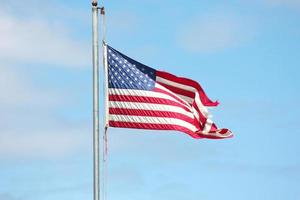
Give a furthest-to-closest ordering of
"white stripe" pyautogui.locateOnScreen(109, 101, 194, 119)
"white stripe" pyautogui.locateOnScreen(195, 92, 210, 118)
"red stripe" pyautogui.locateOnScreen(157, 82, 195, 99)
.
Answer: "white stripe" pyautogui.locateOnScreen(195, 92, 210, 118)
"red stripe" pyautogui.locateOnScreen(157, 82, 195, 99)
"white stripe" pyautogui.locateOnScreen(109, 101, 194, 119)

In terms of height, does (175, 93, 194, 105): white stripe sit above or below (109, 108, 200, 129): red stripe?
above

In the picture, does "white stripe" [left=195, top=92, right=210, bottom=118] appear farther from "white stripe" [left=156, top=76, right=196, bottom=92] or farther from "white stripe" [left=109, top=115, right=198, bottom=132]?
"white stripe" [left=109, top=115, right=198, bottom=132]

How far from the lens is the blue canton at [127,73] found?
108 feet

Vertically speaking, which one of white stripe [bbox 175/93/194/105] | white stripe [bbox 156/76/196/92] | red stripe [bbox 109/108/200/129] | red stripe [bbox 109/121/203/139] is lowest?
red stripe [bbox 109/121/203/139]

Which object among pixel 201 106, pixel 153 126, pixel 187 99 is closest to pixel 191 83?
pixel 187 99

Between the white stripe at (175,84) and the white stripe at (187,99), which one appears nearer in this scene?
the white stripe at (175,84)

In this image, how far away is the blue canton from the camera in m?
32.9

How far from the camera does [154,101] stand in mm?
33250

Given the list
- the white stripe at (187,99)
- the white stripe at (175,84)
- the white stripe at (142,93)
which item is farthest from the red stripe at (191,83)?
the white stripe at (142,93)

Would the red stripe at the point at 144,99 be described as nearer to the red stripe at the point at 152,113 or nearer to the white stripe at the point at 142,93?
the white stripe at the point at 142,93

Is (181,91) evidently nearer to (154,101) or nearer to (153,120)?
(154,101)

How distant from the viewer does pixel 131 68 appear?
1315 inches

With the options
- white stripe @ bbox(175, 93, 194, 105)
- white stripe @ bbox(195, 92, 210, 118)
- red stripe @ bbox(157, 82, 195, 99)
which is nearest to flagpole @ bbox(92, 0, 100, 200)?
red stripe @ bbox(157, 82, 195, 99)

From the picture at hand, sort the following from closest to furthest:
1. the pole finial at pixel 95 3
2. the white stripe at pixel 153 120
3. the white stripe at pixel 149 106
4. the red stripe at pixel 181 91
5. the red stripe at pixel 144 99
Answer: the pole finial at pixel 95 3 < the white stripe at pixel 153 120 < the white stripe at pixel 149 106 < the red stripe at pixel 144 99 < the red stripe at pixel 181 91
